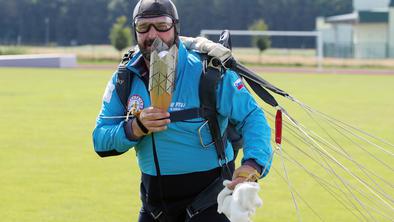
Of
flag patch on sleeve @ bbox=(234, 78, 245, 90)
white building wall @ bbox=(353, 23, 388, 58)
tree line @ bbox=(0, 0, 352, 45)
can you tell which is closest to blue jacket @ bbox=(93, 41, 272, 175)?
flag patch on sleeve @ bbox=(234, 78, 245, 90)

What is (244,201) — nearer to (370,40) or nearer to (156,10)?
(156,10)

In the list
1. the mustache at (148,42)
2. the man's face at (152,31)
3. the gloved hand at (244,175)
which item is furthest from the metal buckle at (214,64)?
the gloved hand at (244,175)

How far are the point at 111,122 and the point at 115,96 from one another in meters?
0.13

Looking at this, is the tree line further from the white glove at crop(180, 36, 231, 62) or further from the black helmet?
the black helmet

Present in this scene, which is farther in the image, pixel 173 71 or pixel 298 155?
pixel 298 155

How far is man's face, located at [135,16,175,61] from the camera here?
385 centimetres

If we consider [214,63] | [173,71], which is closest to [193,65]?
[214,63]

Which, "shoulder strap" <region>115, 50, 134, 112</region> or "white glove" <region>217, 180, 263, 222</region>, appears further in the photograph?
"shoulder strap" <region>115, 50, 134, 112</region>

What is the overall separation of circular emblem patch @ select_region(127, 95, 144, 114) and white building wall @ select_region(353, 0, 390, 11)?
8584 cm

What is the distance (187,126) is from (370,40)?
74.8m

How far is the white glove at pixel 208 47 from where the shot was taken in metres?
4.00

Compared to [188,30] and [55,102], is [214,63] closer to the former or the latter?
[55,102]

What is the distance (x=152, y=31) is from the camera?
12.6ft

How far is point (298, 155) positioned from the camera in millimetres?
11945
